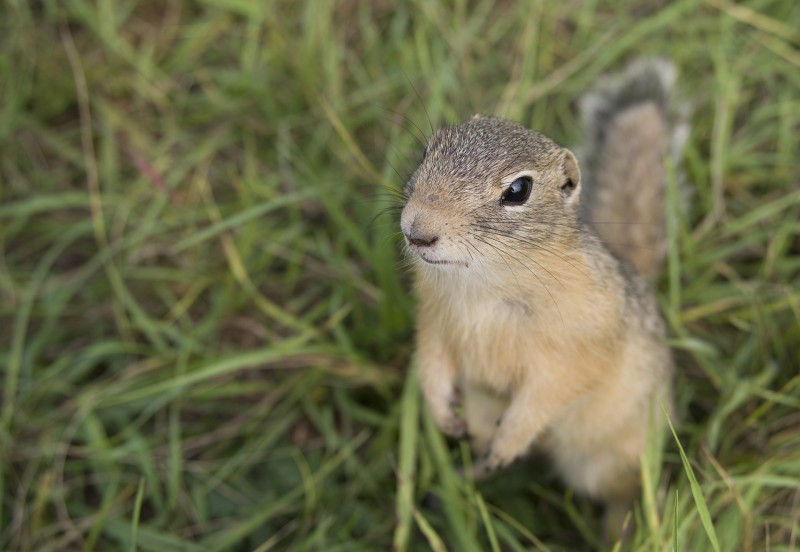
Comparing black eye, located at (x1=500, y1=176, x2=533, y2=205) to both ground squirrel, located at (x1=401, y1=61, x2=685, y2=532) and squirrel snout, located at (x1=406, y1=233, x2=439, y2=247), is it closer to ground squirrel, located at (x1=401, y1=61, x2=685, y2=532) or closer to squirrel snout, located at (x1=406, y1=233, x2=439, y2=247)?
ground squirrel, located at (x1=401, y1=61, x2=685, y2=532)

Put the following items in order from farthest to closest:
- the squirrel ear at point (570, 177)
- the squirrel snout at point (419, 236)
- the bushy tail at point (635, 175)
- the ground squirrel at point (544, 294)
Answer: the bushy tail at point (635, 175) < the squirrel ear at point (570, 177) < the ground squirrel at point (544, 294) < the squirrel snout at point (419, 236)

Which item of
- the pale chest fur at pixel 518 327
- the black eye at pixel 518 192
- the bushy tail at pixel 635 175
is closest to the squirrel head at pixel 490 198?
the black eye at pixel 518 192

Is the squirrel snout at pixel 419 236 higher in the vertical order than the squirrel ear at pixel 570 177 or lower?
lower

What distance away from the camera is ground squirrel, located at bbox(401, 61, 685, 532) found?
2.52m

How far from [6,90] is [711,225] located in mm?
3800

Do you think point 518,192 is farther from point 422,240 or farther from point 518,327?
point 518,327

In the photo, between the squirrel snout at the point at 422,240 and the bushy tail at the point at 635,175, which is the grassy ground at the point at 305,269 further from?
the squirrel snout at the point at 422,240

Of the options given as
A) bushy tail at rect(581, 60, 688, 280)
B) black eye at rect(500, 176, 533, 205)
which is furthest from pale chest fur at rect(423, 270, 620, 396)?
bushy tail at rect(581, 60, 688, 280)

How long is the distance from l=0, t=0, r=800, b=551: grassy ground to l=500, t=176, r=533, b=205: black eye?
2.09ft

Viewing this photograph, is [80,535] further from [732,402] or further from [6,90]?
[732,402]

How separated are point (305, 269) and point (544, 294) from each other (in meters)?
1.70

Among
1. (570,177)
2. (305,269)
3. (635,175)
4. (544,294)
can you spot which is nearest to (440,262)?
(544,294)

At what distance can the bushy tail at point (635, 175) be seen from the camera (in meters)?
3.57

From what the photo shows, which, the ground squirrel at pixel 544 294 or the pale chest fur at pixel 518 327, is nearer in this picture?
the ground squirrel at pixel 544 294
